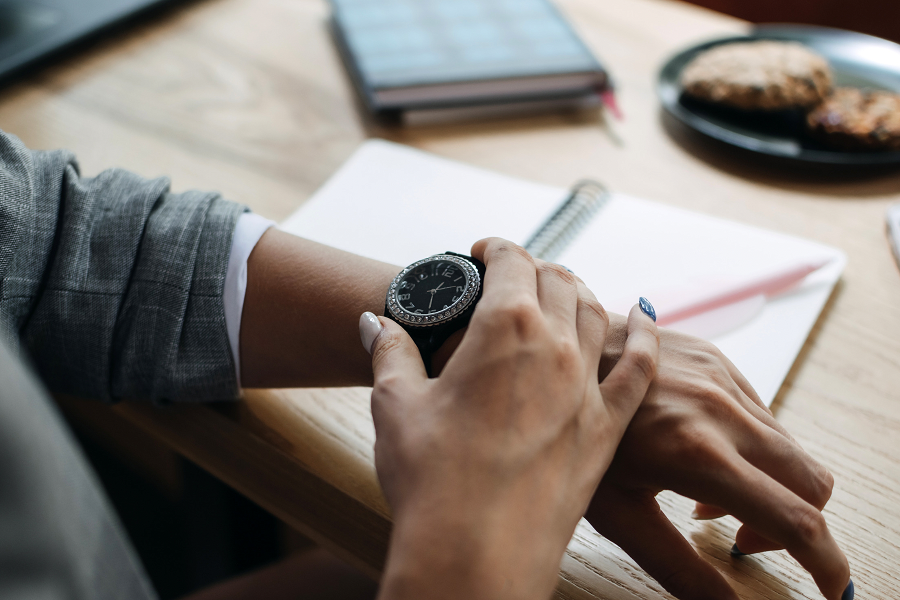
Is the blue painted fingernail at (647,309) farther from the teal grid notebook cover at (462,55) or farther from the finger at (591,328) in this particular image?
the teal grid notebook cover at (462,55)

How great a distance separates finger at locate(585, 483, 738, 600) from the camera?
0.39 meters

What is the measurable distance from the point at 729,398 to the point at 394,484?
0.80ft

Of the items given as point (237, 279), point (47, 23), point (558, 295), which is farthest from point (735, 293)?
point (47, 23)

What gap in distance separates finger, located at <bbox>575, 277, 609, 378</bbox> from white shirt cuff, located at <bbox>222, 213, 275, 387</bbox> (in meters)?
0.28

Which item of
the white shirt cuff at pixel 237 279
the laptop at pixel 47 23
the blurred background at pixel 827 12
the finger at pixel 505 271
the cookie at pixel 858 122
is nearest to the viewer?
the finger at pixel 505 271

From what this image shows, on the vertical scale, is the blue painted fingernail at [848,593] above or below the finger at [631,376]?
below

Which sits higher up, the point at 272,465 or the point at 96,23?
the point at 96,23

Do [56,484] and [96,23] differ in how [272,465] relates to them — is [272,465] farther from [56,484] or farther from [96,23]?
[96,23]

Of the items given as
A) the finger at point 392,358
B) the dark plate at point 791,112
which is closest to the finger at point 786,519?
the finger at point 392,358

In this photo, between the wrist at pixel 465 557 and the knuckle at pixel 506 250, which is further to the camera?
the knuckle at pixel 506 250

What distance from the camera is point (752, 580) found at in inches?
16.2

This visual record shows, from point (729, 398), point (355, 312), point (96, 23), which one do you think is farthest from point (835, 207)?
point (96, 23)

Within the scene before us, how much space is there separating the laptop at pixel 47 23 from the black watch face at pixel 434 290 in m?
0.76

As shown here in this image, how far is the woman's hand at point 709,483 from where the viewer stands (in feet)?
1.26
